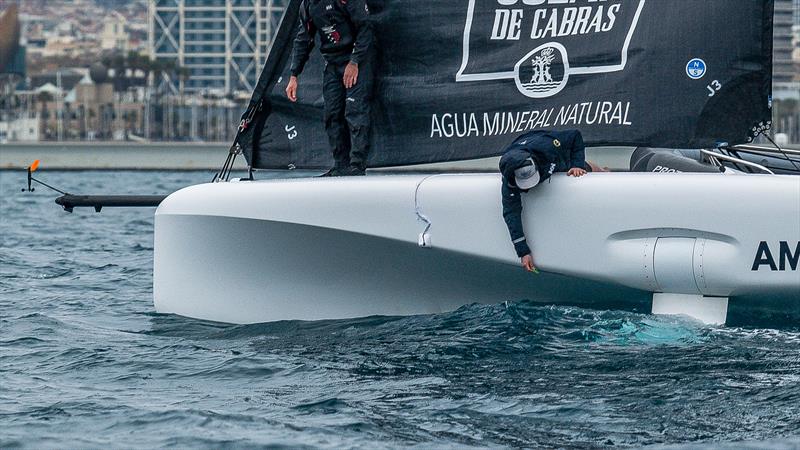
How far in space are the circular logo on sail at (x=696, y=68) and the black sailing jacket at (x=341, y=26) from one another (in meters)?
1.53

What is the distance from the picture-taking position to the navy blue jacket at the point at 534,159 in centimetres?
576

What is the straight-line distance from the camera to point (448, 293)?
6.40 metres

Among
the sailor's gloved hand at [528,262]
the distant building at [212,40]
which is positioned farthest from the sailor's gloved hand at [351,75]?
the distant building at [212,40]

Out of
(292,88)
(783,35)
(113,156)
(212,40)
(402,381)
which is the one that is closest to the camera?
(402,381)

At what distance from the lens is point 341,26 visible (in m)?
6.51

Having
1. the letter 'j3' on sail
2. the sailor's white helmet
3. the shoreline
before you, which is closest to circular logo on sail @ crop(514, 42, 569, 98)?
the letter 'j3' on sail

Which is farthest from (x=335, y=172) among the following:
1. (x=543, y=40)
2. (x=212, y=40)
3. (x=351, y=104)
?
(x=212, y=40)

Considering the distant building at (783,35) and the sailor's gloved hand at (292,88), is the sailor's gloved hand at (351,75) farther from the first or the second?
the distant building at (783,35)

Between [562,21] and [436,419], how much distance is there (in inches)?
95.3

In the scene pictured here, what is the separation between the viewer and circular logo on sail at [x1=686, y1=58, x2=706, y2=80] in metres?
6.09

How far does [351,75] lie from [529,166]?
3.96 feet

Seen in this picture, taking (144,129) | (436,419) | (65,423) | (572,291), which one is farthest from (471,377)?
(144,129)

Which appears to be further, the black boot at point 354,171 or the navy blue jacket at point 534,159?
the black boot at point 354,171

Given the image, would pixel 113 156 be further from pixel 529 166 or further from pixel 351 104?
pixel 529 166
